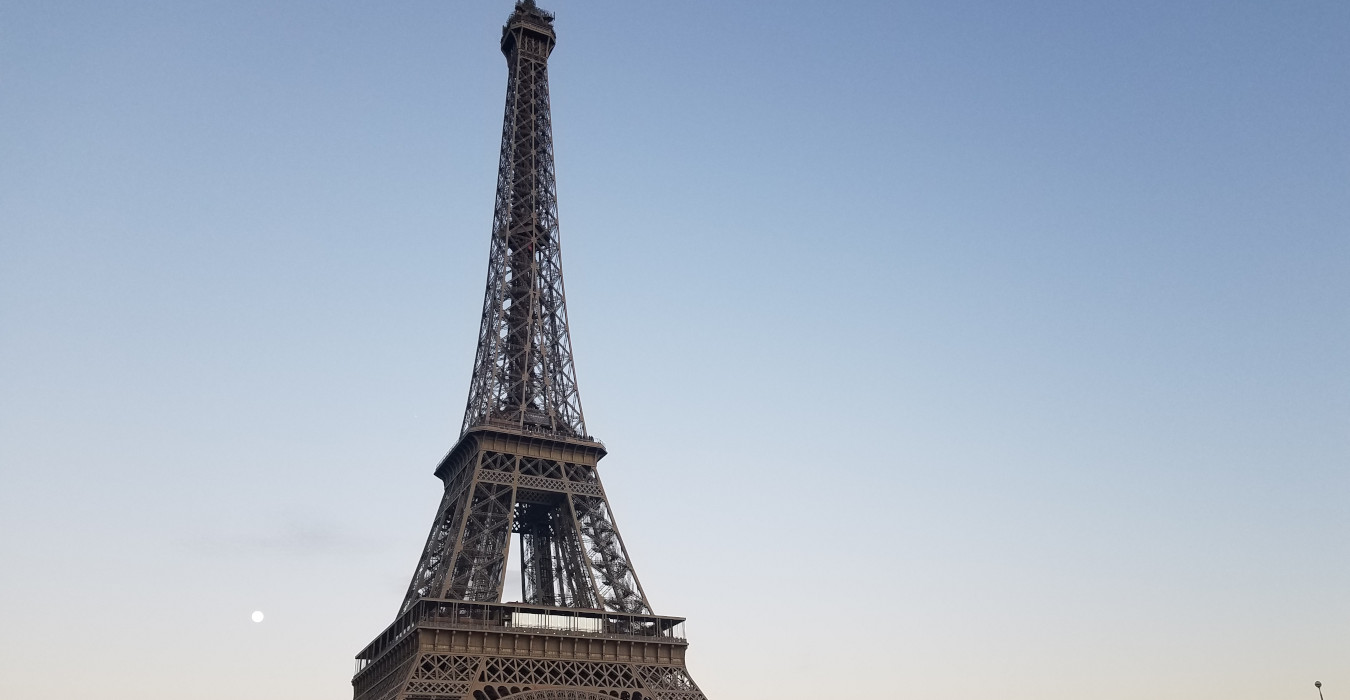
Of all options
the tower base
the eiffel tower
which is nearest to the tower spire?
the eiffel tower

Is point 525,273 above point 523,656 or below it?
above

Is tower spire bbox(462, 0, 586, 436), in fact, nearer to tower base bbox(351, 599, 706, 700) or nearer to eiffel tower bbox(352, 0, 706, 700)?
eiffel tower bbox(352, 0, 706, 700)

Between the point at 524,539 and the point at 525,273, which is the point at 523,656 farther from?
the point at 525,273

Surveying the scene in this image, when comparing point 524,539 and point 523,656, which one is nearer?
point 523,656

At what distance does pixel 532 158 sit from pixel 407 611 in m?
34.7

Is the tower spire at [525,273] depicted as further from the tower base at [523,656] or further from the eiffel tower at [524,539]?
the tower base at [523,656]

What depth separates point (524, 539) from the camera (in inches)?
2926

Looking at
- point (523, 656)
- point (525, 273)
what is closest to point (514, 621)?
point (523, 656)

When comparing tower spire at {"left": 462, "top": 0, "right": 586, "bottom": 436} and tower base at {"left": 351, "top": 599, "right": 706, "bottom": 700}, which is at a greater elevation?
tower spire at {"left": 462, "top": 0, "right": 586, "bottom": 436}

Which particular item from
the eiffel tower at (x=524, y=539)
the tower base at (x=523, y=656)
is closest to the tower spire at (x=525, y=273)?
the eiffel tower at (x=524, y=539)

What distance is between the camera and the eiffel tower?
59.7 m

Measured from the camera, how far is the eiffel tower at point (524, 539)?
59719mm

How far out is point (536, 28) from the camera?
86000 mm

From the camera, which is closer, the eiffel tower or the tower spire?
the eiffel tower
